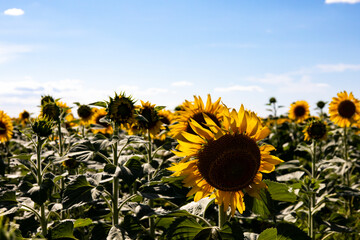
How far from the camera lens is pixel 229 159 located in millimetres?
1582

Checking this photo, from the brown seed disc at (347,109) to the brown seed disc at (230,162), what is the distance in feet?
14.6

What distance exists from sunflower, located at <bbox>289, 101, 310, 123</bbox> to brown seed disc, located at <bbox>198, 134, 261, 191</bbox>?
272 inches

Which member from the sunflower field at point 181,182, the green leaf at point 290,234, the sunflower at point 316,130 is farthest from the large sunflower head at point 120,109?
the sunflower at point 316,130

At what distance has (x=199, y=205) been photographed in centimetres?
194

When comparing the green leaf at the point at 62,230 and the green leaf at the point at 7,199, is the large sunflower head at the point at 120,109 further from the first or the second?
the green leaf at the point at 7,199

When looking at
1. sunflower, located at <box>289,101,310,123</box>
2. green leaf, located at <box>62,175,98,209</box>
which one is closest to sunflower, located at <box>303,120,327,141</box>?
green leaf, located at <box>62,175,98,209</box>

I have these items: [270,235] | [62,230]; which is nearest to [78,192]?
[62,230]

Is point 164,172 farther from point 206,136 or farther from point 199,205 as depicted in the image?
point 206,136

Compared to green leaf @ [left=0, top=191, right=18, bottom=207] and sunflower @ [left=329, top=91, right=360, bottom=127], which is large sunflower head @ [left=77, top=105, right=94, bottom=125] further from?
sunflower @ [left=329, top=91, right=360, bottom=127]

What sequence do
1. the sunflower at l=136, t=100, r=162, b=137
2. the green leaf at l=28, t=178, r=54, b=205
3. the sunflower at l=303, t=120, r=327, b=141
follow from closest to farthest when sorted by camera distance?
the green leaf at l=28, t=178, r=54, b=205 → the sunflower at l=136, t=100, r=162, b=137 → the sunflower at l=303, t=120, r=327, b=141

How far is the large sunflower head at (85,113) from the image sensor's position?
5477 mm

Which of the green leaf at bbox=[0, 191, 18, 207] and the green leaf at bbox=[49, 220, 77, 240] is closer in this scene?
the green leaf at bbox=[49, 220, 77, 240]

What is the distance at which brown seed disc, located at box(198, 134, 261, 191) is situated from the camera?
5.19 feet

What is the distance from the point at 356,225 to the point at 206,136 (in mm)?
3215
